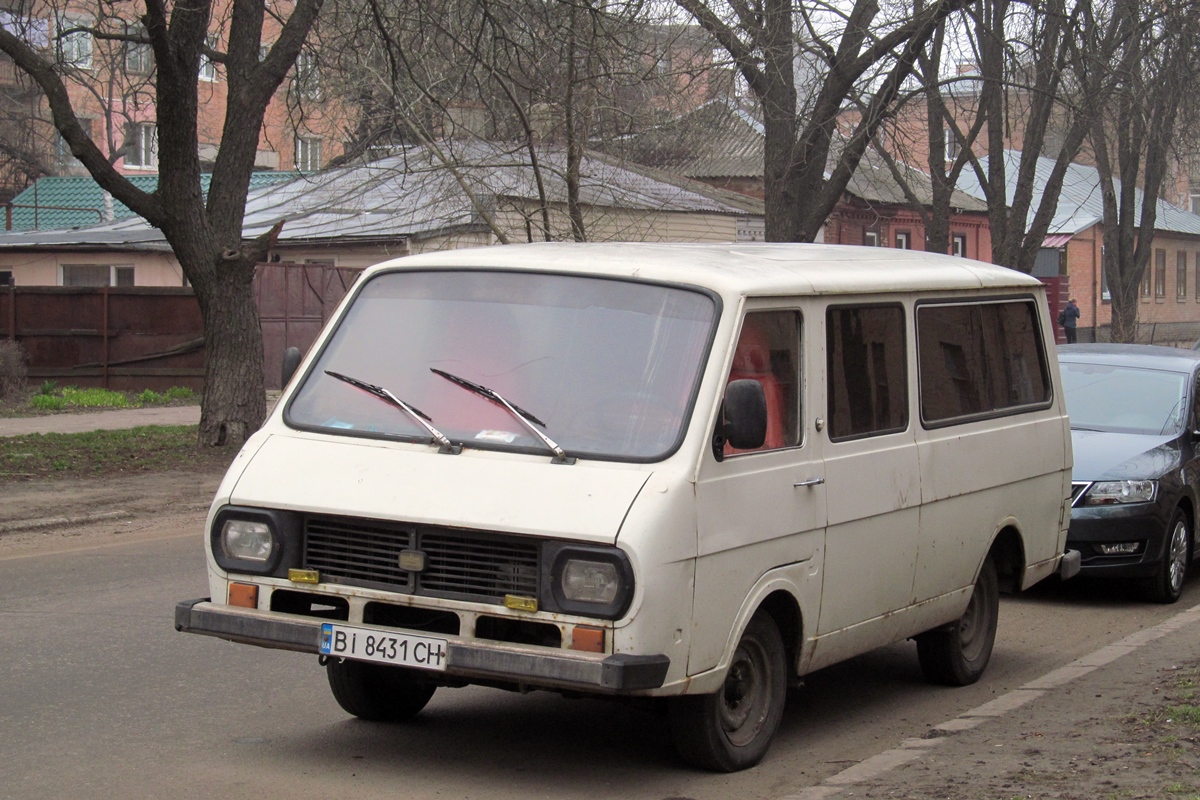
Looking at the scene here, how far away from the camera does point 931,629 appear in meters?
6.98

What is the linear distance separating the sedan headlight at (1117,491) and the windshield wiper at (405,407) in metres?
5.62

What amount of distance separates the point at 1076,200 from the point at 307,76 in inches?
1908

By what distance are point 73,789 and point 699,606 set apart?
2.18 m

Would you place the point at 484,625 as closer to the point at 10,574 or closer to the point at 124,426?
the point at 10,574

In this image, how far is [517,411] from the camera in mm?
5398

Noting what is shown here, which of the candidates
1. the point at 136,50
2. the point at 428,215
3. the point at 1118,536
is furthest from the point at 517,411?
the point at 428,215

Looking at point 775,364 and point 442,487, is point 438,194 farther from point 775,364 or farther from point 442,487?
point 442,487

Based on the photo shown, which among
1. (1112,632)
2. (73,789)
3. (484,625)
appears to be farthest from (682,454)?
(1112,632)

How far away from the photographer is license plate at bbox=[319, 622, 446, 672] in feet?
16.5

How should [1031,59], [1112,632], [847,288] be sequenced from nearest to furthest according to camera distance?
[847,288] < [1112,632] < [1031,59]

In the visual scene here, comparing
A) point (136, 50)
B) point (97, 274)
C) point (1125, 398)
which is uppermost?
point (136, 50)

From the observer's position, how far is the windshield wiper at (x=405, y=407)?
5.36m

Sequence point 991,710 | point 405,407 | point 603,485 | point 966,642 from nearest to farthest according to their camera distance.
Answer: point 603,485
point 405,407
point 991,710
point 966,642

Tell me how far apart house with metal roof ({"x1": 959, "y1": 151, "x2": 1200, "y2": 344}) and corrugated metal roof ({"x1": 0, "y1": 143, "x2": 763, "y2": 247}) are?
26799 millimetres
